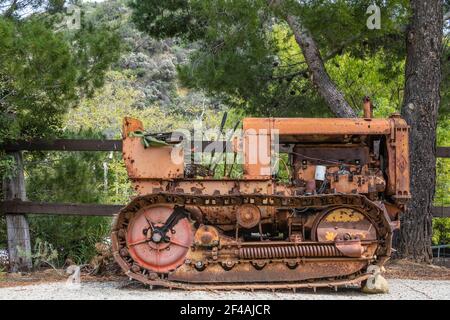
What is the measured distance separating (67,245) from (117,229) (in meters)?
3.56

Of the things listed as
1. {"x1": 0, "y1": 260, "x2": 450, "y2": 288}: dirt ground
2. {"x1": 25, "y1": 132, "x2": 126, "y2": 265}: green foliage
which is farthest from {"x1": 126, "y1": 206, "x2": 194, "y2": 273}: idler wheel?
{"x1": 25, "y1": 132, "x2": 126, "y2": 265}: green foliage

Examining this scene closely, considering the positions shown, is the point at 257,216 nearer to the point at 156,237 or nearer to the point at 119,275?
the point at 156,237

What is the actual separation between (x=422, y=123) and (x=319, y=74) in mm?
1883

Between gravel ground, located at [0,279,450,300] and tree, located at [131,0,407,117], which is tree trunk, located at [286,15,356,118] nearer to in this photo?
tree, located at [131,0,407,117]

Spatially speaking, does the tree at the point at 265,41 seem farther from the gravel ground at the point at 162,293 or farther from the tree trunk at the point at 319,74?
the gravel ground at the point at 162,293

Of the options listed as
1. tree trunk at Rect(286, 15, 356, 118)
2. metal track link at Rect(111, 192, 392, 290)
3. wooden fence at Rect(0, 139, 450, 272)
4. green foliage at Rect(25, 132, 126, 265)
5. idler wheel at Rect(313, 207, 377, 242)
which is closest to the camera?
metal track link at Rect(111, 192, 392, 290)

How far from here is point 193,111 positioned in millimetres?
46312

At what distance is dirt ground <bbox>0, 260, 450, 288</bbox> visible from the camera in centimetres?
826

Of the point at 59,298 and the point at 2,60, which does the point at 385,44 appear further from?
the point at 59,298

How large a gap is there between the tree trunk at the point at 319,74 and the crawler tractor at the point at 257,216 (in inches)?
97.4

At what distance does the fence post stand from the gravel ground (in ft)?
6.57

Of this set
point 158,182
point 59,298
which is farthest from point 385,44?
point 59,298

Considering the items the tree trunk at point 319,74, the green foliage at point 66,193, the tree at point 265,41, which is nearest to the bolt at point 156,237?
the green foliage at point 66,193

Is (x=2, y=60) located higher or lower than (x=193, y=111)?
lower
